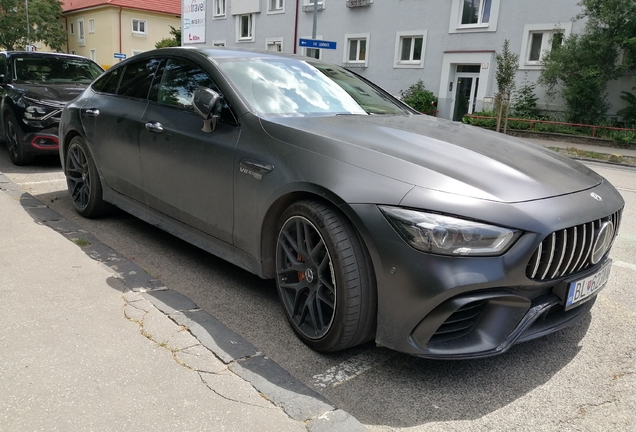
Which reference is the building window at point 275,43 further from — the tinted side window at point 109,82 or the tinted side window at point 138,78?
the tinted side window at point 138,78

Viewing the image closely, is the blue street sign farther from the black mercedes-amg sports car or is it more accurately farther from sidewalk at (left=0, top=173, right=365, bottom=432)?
sidewalk at (left=0, top=173, right=365, bottom=432)

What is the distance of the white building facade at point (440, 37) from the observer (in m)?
20.6

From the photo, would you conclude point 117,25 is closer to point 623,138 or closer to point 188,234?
point 623,138

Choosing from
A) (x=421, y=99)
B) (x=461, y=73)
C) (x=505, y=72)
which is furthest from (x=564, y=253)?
(x=461, y=73)

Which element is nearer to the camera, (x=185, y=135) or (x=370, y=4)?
(x=185, y=135)

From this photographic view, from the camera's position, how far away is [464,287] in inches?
90.8

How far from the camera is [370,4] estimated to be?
2591 centimetres

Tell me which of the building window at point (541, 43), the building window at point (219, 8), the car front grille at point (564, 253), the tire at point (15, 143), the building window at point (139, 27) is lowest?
the tire at point (15, 143)

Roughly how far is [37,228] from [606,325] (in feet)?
14.8

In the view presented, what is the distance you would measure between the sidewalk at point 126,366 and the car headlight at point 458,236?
0.82 m

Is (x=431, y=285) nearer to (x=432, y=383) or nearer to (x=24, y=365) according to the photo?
(x=432, y=383)

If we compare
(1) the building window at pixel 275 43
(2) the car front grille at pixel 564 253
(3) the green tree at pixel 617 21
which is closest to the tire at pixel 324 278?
(2) the car front grille at pixel 564 253

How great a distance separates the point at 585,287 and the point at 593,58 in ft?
60.7

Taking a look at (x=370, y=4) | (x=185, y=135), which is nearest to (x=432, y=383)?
(x=185, y=135)
